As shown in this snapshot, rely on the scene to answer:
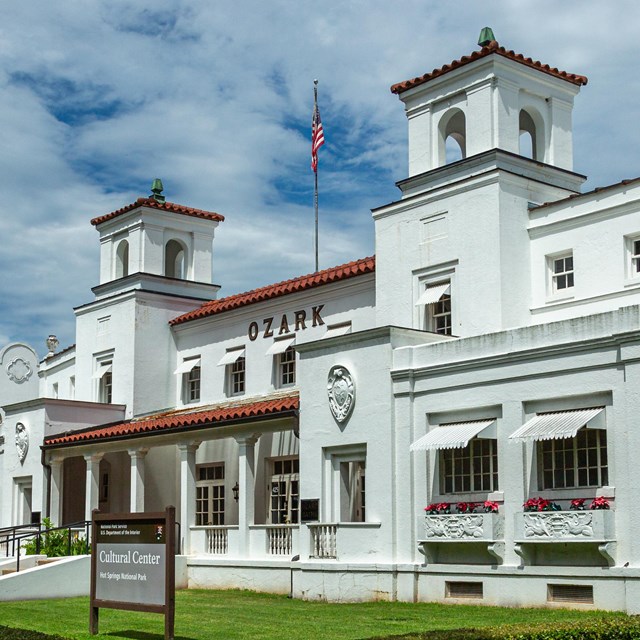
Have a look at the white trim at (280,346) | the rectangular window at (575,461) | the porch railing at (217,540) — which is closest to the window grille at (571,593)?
the rectangular window at (575,461)

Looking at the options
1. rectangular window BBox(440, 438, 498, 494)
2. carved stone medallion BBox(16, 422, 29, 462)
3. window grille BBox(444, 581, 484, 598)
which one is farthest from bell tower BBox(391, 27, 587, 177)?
carved stone medallion BBox(16, 422, 29, 462)

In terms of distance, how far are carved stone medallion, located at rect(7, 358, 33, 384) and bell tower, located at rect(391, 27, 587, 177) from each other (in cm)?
2736

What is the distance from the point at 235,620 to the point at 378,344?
650cm

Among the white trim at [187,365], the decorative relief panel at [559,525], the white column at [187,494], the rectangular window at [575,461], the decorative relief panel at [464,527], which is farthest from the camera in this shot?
the white trim at [187,365]

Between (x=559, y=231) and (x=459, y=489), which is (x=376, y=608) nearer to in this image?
(x=459, y=489)

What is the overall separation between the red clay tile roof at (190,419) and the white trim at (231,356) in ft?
4.01

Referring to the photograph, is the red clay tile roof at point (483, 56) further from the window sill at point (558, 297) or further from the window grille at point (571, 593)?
the window grille at point (571, 593)

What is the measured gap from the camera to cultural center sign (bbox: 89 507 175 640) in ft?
49.4

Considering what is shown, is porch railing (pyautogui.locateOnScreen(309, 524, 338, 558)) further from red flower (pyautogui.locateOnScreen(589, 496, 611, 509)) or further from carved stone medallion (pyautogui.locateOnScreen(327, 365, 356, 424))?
red flower (pyautogui.locateOnScreen(589, 496, 611, 509))

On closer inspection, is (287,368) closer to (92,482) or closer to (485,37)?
(92,482)

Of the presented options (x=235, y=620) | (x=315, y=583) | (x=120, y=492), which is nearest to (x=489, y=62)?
(x=315, y=583)

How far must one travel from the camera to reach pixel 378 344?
75.5 feet

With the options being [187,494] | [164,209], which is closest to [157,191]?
[164,209]

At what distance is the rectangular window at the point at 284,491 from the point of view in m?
29.4
